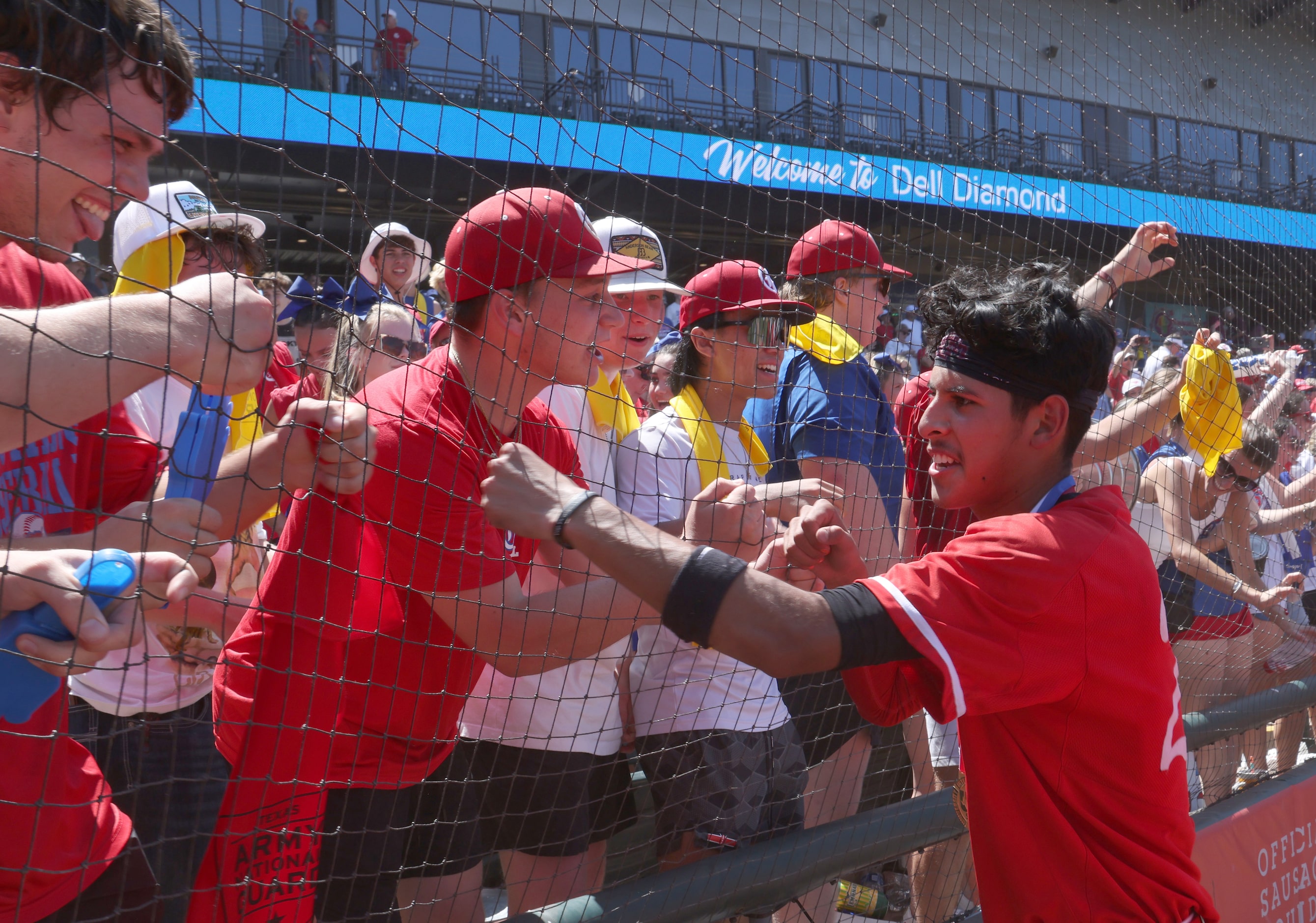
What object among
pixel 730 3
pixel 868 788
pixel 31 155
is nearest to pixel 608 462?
pixel 31 155

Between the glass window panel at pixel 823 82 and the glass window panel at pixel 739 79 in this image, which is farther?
the glass window panel at pixel 823 82

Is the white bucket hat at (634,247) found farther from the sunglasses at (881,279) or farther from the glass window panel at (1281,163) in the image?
the glass window panel at (1281,163)

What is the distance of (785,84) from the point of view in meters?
2.55

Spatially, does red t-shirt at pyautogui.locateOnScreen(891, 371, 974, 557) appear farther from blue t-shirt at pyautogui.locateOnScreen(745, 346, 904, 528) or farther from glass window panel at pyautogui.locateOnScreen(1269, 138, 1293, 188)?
glass window panel at pyautogui.locateOnScreen(1269, 138, 1293, 188)

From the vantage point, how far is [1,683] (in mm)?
1084

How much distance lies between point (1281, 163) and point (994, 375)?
539cm

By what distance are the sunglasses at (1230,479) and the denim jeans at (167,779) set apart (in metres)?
3.96

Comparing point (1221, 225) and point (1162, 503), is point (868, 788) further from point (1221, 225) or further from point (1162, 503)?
point (1221, 225)

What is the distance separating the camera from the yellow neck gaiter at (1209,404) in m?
3.88

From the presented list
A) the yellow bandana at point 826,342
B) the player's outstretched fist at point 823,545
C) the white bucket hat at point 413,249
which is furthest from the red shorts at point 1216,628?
the white bucket hat at point 413,249

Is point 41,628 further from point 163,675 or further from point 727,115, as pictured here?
point 727,115

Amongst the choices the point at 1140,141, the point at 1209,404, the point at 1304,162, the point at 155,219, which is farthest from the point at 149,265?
the point at 1304,162

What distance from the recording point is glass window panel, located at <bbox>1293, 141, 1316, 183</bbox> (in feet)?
19.0

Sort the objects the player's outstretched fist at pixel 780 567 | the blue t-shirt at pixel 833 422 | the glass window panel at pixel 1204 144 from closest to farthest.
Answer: the player's outstretched fist at pixel 780 567 < the blue t-shirt at pixel 833 422 < the glass window panel at pixel 1204 144
